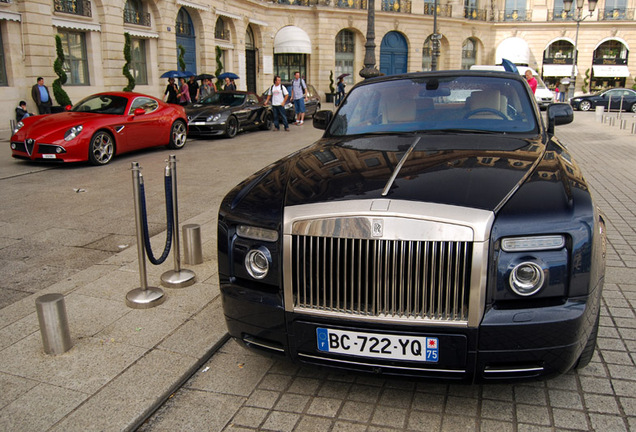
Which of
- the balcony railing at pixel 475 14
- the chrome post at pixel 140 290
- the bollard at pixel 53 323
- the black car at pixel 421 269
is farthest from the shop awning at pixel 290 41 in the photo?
the black car at pixel 421 269

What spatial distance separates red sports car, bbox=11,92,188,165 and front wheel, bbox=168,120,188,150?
14cm

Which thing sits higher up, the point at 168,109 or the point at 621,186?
the point at 168,109

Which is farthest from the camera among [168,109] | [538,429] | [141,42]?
[141,42]

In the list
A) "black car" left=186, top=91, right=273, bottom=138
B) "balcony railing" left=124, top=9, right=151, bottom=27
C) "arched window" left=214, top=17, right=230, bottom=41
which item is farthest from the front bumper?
"arched window" left=214, top=17, right=230, bottom=41

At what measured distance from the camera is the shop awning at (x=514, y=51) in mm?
48309

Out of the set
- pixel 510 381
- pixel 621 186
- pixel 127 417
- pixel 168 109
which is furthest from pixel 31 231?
pixel 621 186

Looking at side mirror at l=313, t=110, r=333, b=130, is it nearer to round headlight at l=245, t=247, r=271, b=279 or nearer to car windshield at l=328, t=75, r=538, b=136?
car windshield at l=328, t=75, r=538, b=136

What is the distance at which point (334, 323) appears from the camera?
2.62 m

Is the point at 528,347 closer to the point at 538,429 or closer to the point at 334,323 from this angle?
the point at 538,429

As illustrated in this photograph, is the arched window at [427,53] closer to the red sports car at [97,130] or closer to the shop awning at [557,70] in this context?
the shop awning at [557,70]

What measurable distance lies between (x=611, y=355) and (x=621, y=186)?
6430mm

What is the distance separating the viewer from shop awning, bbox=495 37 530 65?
1902 inches

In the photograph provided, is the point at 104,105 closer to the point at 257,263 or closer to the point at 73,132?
the point at 73,132

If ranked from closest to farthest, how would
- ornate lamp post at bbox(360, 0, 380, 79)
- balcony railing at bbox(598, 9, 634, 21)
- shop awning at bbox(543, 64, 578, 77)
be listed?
ornate lamp post at bbox(360, 0, 380, 79), balcony railing at bbox(598, 9, 634, 21), shop awning at bbox(543, 64, 578, 77)
